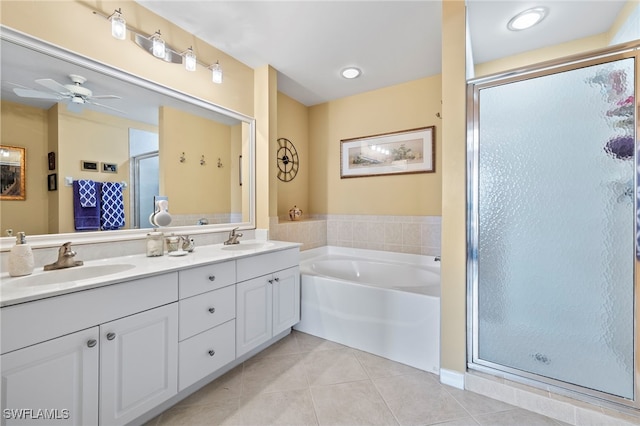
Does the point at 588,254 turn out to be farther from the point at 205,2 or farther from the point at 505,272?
the point at 205,2

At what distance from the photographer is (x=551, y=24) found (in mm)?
1904

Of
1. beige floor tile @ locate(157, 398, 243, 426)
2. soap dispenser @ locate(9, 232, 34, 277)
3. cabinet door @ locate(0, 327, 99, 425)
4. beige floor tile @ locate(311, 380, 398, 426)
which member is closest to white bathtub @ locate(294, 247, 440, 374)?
beige floor tile @ locate(311, 380, 398, 426)

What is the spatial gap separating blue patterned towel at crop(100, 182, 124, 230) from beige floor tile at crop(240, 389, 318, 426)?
1317mm

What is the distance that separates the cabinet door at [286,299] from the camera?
6.73 feet

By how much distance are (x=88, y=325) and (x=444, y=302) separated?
1.85m

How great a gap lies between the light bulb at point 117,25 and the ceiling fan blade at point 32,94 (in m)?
0.50

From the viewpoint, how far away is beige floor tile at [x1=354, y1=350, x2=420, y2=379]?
5.88 ft

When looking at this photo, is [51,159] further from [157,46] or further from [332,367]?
[332,367]

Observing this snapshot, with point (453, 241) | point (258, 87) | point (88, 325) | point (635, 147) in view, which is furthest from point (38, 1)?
point (635, 147)

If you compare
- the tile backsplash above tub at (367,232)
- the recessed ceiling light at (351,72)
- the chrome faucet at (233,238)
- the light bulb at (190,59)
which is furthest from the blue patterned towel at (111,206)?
the recessed ceiling light at (351,72)

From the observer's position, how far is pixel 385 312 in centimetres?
196

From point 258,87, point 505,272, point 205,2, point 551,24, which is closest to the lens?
point 505,272

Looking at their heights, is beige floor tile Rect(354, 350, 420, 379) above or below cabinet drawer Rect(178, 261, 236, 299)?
below

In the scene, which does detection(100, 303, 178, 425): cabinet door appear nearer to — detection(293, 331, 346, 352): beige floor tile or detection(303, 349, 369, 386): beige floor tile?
detection(303, 349, 369, 386): beige floor tile
